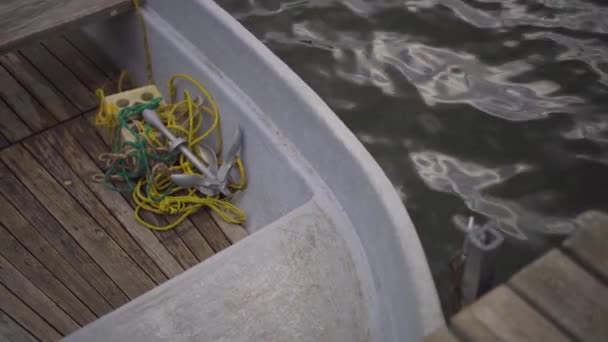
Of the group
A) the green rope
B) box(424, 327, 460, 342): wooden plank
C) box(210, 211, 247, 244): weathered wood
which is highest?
box(424, 327, 460, 342): wooden plank

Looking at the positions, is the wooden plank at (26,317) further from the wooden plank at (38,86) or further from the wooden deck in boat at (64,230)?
the wooden plank at (38,86)

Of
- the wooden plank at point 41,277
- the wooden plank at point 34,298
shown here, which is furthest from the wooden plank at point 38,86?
the wooden plank at point 34,298

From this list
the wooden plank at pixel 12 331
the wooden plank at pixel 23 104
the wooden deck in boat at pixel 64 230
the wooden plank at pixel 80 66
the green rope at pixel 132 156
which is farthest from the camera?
the wooden plank at pixel 80 66

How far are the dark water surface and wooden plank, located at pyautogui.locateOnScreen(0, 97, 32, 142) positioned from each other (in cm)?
109

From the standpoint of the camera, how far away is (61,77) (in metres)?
2.45

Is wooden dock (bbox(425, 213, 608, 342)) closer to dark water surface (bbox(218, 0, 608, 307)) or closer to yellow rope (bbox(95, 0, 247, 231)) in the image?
dark water surface (bbox(218, 0, 608, 307))

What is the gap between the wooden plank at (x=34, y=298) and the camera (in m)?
1.77

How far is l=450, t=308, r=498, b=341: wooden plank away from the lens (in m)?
1.03

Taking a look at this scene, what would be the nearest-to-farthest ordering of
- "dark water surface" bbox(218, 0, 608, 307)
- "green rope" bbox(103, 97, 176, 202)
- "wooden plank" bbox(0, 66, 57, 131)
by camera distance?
1. "green rope" bbox(103, 97, 176, 202)
2. "dark water surface" bbox(218, 0, 608, 307)
3. "wooden plank" bbox(0, 66, 57, 131)

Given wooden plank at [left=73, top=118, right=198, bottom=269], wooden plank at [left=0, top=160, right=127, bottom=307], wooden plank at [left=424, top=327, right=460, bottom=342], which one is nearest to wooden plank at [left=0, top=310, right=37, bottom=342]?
wooden plank at [left=0, top=160, right=127, bottom=307]

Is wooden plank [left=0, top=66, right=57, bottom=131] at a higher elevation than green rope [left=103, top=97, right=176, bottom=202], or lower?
higher

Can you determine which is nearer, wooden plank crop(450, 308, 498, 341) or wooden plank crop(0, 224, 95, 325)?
wooden plank crop(450, 308, 498, 341)

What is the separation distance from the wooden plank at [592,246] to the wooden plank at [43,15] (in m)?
1.72

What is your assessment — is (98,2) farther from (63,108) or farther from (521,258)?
(521,258)
